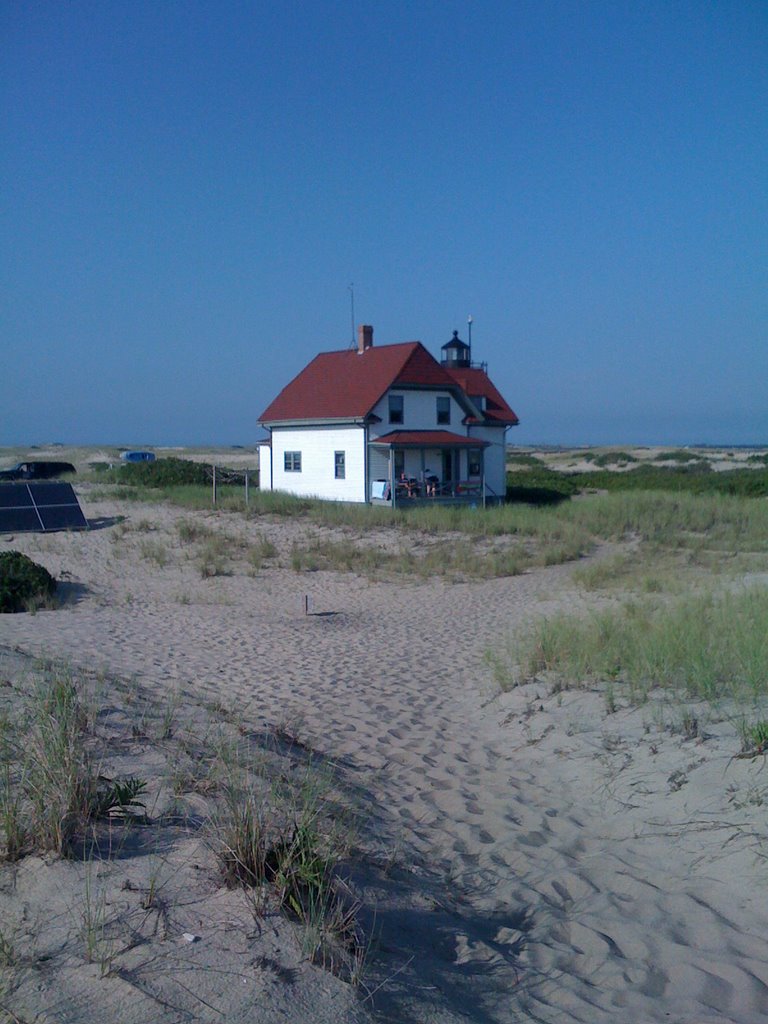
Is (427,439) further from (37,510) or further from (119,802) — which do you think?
(119,802)

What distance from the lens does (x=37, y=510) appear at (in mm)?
26531

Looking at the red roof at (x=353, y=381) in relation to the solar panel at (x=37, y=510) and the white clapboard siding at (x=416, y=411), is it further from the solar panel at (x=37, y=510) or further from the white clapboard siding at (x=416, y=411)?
the solar panel at (x=37, y=510)

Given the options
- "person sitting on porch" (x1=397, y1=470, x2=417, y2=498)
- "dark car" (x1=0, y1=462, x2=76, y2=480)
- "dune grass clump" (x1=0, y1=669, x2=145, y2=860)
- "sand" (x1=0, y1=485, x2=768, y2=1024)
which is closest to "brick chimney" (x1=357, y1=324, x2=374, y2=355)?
"person sitting on porch" (x1=397, y1=470, x2=417, y2=498)

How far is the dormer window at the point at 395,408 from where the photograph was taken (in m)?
34.4

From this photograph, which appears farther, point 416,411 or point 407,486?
point 416,411

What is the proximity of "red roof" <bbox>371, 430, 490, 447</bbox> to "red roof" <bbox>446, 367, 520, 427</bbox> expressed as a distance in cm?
296

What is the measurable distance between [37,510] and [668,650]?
22.2 m

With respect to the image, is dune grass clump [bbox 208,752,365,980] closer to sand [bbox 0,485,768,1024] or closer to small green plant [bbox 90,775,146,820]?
sand [bbox 0,485,768,1024]

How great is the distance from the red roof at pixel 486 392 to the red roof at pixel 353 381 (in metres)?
3.28

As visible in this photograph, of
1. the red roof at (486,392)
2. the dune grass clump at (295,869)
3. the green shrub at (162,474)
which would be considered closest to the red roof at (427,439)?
the red roof at (486,392)

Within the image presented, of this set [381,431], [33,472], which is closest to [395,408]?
[381,431]

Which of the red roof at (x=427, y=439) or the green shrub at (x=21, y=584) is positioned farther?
the red roof at (x=427, y=439)

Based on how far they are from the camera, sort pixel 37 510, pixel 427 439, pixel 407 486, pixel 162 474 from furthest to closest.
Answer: pixel 162 474
pixel 427 439
pixel 407 486
pixel 37 510

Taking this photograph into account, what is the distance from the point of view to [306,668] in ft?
38.3
